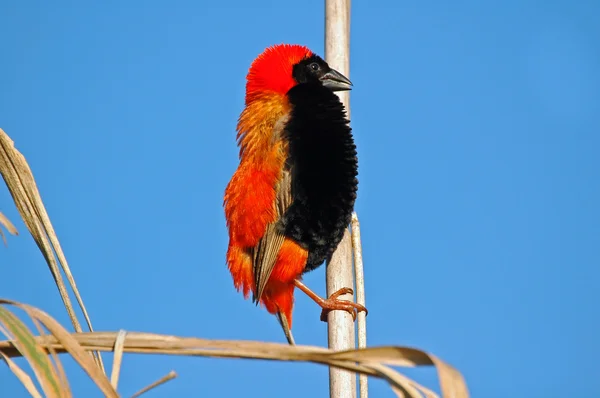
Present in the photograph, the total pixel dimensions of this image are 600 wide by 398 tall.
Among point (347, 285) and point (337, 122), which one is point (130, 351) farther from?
point (337, 122)

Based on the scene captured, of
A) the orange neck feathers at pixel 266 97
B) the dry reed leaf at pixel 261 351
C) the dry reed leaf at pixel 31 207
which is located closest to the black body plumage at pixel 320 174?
the orange neck feathers at pixel 266 97


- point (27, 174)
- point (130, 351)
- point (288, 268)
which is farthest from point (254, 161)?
point (130, 351)

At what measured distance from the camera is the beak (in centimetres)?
400

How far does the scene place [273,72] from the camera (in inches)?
177

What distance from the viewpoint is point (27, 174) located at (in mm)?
1515

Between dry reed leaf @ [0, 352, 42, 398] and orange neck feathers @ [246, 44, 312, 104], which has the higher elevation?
orange neck feathers @ [246, 44, 312, 104]

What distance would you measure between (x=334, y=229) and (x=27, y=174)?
2.69 metres

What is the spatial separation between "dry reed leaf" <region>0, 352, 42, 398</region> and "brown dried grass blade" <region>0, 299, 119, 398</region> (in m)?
0.06

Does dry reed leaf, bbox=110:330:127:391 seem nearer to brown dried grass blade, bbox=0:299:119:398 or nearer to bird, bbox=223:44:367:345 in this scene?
brown dried grass blade, bbox=0:299:119:398

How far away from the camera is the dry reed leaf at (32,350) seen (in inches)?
43.6

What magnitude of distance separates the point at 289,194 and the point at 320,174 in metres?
0.22

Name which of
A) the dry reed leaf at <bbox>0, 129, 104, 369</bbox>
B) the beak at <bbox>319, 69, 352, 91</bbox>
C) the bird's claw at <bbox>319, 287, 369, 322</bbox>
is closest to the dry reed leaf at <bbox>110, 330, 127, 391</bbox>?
the dry reed leaf at <bbox>0, 129, 104, 369</bbox>

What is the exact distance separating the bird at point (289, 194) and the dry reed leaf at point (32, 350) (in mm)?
2840

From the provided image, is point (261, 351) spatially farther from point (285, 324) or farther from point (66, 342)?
point (285, 324)
